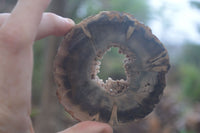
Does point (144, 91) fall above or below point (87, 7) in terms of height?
above

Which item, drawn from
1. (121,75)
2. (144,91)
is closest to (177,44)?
(121,75)

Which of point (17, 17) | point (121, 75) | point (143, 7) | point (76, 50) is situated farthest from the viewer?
point (121, 75)

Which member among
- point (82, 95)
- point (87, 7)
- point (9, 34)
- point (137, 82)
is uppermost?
point (9, 34)

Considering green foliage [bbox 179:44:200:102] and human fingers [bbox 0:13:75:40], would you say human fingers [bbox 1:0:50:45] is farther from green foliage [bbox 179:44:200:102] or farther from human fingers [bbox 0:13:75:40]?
green foliage [bbox 179:44:200:102]

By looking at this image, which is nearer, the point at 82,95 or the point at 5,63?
the point at 5,63

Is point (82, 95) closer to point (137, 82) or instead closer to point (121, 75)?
point (137, 82)

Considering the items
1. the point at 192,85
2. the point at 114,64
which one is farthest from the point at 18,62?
the point at 192,85

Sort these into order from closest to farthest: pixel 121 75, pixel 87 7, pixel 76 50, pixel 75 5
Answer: pixel 76 50 → pixel 75 5 → pixel 87 7 → pixel 121 75

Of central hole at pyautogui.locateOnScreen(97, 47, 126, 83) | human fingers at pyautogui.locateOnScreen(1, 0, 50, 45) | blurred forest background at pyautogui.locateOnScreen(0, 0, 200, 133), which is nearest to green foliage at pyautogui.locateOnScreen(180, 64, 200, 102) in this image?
blurred forest background at pyautogui.locateOnScreen(0, 0, 200, 133)
